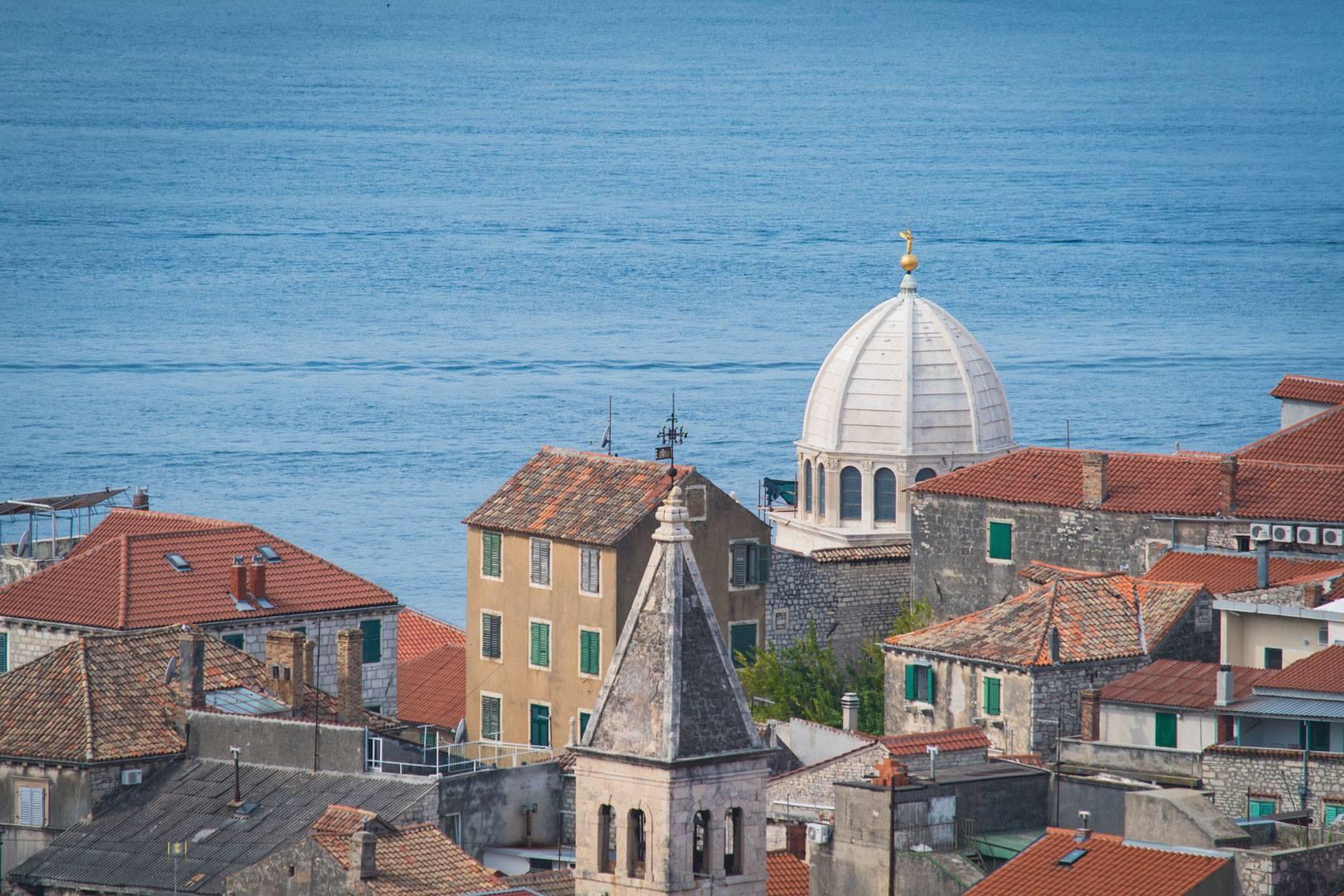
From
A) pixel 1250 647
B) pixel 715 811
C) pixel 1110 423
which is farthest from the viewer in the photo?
pixel 1110 423

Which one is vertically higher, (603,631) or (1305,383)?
(1305,383)

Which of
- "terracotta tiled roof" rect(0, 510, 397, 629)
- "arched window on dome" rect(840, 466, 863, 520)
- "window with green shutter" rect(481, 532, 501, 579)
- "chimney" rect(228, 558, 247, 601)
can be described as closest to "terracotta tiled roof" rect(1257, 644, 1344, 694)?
"window with green shutter" rect(481, 532, 501, 579)

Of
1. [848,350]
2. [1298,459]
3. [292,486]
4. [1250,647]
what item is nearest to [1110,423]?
[292,486]

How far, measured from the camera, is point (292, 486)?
12444 cm

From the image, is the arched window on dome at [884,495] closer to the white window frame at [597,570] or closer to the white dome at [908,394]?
the white dome at [908,394]

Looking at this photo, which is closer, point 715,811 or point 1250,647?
point 715,811

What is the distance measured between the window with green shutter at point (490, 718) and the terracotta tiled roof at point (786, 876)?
2012cm

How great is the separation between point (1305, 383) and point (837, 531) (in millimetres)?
10210

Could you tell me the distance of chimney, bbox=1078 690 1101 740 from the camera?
52312mm

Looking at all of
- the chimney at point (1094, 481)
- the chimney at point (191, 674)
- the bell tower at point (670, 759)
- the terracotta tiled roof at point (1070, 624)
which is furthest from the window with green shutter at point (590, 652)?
the bell tower at point (670, 759)

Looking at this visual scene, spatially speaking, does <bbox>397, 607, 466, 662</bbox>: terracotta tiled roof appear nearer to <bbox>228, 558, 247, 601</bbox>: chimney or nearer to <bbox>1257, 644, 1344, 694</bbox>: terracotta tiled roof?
<bbox>228, 558, 247, 601</bbox>: chimney

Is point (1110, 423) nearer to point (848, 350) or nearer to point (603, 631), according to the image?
point (848, 350)

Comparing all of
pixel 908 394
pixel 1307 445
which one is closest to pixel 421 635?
pixel 908 394

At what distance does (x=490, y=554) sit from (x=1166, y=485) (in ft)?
41.0
